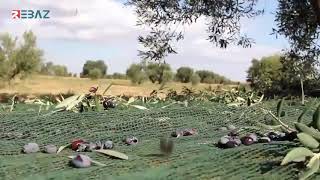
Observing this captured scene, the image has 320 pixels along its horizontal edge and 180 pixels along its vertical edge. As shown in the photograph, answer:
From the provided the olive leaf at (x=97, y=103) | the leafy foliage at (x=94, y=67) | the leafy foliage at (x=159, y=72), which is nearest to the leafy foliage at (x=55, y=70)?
the leafy foliage at (x=94, y=67)

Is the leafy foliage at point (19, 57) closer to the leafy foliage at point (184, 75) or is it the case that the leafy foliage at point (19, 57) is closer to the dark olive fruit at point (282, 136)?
the leafy foliage at point (184, 75)

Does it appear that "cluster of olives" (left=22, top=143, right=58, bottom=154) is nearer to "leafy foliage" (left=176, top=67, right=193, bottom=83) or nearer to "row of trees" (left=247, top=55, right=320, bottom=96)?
"row of trees" (left=247, top=55, right=320, bottom=96)

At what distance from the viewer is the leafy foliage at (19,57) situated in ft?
98.4

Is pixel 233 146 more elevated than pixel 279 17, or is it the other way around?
pixel 279 17

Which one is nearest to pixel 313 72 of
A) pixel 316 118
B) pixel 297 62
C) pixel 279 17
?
pixel 297 62

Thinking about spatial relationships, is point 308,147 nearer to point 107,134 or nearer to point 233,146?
point 233,146

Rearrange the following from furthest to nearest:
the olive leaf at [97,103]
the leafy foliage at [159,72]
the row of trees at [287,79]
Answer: the leafy foliage at [159,72] < the row of trees at [287,79] < the olive leaf at [97,103]

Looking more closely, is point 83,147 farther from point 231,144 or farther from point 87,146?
point 231,144

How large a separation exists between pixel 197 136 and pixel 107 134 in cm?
46

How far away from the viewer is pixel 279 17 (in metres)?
11.0

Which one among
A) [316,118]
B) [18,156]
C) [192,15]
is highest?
[192,15]

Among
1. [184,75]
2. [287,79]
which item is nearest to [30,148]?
[287,79]

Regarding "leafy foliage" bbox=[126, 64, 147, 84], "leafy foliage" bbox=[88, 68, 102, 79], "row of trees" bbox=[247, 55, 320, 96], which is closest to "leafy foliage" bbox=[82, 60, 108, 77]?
"leafy foliage" bbox=[88, 68, 102, 79]

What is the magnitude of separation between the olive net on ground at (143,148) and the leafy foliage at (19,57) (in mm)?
27483
